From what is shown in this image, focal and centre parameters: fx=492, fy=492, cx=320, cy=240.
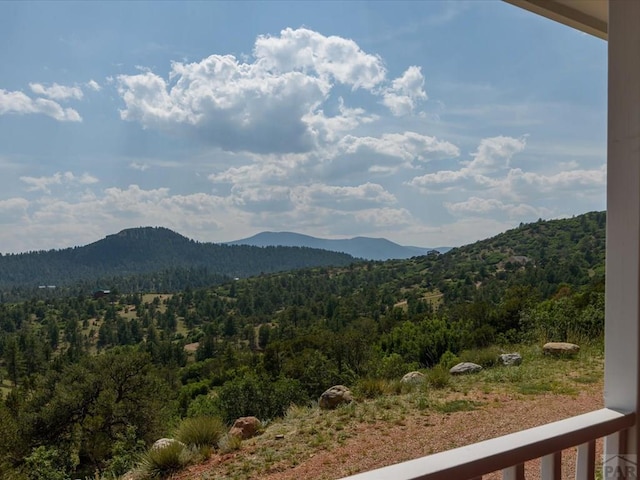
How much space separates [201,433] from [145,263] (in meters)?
6.65

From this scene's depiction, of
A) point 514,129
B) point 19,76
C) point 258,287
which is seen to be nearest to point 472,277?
point 258,287

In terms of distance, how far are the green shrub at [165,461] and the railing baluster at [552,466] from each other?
169 inches

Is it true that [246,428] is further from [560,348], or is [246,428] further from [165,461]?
[560,348]

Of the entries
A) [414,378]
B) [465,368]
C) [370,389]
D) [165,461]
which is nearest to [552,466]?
[165,461]

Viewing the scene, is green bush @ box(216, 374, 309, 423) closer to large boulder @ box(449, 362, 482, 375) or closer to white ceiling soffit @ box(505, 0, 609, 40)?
large boulder @ box(449, 362, 482, 375)

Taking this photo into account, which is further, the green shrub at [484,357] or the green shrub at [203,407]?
the green shrub at [484,357]

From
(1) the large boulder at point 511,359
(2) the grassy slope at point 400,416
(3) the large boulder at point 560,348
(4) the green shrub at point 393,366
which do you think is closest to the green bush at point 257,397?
(2) the grassy slope at point 400,416

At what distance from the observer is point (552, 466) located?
0.88m

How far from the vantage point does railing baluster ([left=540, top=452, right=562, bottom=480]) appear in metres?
0.87

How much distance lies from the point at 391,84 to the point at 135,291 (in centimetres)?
932

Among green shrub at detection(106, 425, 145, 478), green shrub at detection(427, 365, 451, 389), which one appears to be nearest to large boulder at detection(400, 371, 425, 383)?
green shrub at detection(427, 365, 451, 389)

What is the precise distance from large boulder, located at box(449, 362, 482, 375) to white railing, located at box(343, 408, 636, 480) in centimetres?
630

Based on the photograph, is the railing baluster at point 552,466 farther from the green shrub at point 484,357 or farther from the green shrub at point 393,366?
the green shrub at point 484,357

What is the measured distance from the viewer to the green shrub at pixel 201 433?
191 inches
